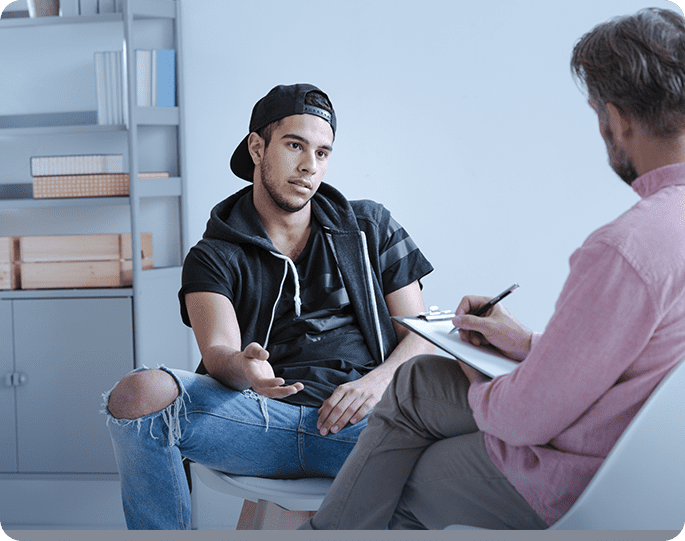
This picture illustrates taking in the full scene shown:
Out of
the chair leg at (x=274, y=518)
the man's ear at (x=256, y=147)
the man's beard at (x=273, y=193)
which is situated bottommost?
the chair leg at (x=274, y=518)

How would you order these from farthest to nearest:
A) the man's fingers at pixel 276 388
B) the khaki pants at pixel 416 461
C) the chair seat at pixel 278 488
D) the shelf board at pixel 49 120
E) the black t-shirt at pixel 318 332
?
the shelf board at pixel 49 120 → the black t-shirt at pixel 318 332 → the chair seat at pixel 278 488 → the man's fingers at pixel 276 388 → the khaki pants at pixel 416 461

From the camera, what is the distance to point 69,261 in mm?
2268

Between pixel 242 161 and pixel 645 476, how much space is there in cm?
137

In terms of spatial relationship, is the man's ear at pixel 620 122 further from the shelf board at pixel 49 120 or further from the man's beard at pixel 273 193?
the shelf board at pixel 49 120

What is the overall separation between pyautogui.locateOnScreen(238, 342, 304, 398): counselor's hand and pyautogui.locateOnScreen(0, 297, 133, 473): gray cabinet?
1.15 m

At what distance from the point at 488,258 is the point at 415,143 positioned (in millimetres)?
519

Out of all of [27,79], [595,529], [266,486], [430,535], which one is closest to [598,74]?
[595,529]

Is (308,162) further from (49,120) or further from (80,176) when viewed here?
(49,120)

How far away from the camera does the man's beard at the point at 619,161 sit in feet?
2.80

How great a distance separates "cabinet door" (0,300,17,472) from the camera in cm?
227

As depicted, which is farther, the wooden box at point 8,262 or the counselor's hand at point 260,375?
the wooden box at point 8,262

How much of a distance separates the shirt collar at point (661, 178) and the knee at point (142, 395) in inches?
36.2

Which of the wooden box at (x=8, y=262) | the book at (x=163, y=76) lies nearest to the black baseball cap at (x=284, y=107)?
the book at (x=163, y=76)

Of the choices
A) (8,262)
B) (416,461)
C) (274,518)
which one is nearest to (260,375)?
(416,461)
